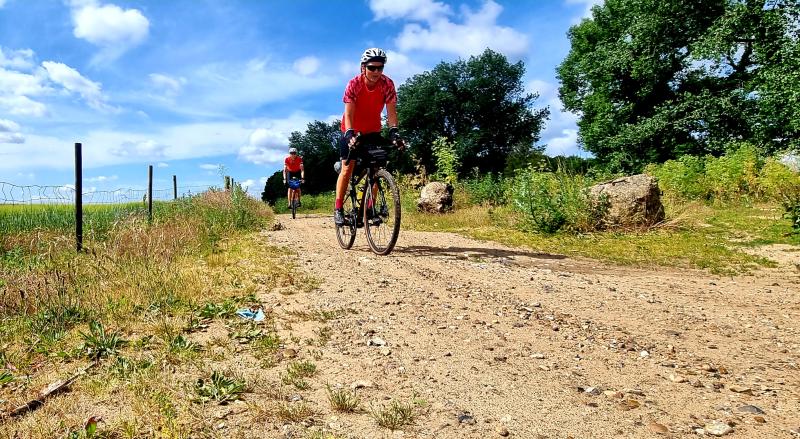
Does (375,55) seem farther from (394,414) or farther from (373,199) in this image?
(394,414)

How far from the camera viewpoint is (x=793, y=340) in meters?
3.04

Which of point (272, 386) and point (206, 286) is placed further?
point (206, 286)

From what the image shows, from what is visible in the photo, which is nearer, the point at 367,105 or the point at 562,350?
the point at 562,350

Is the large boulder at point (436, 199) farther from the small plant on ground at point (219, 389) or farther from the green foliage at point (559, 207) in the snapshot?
the small plant on ground at point (219, 389)

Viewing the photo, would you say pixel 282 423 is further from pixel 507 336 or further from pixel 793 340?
Result: pixel 793 340

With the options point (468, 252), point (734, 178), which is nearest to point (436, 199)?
point (468, 252)

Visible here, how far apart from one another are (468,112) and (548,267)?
33.4 metres

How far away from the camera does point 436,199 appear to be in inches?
558

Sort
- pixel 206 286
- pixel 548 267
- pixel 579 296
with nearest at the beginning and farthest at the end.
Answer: pixel 579 296 → pixel 206 286 → pixel 548 267

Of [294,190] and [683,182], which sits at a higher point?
[683,182]

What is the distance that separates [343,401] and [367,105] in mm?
4672

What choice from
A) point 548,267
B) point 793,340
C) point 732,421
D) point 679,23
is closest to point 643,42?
point 679,23

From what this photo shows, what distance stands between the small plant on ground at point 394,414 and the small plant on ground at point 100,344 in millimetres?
1991

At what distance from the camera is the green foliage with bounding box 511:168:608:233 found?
8562mm
